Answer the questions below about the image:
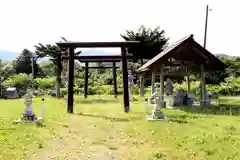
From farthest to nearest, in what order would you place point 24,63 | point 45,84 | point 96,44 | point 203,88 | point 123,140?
point 24,63, point 45,84, point 203,88, point 96,44, point 123,140

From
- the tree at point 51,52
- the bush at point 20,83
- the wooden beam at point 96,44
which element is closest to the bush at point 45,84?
the bush at point 20,83

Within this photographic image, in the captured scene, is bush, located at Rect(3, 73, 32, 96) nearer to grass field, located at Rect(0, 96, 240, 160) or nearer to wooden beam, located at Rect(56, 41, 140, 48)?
wooden beam, located at Rect(56, 41, 140, 48)

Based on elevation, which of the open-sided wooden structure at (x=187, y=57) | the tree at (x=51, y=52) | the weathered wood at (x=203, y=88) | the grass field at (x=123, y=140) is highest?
the tree at (x=51, y=52)

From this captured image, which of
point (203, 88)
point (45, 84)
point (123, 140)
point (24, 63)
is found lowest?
point (123, 140)

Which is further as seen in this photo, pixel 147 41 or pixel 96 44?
pixel 147 41

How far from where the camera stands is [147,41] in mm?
48938

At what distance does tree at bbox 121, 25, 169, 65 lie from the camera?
157ft

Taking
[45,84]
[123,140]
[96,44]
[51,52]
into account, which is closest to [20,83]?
[45,84]

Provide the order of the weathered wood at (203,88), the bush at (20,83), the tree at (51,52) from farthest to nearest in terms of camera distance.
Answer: the bush at (20,83) < the tree at (51,52) < the weathered wood at (203,88)

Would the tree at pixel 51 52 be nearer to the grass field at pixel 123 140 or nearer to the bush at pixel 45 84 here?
the bush at pixel 45 84

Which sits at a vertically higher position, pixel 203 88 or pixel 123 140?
pixel 203 88

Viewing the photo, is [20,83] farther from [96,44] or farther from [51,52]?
[96,44]

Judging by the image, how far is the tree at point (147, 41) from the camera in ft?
157

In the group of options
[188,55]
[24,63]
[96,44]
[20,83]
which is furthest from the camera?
[24,63]
